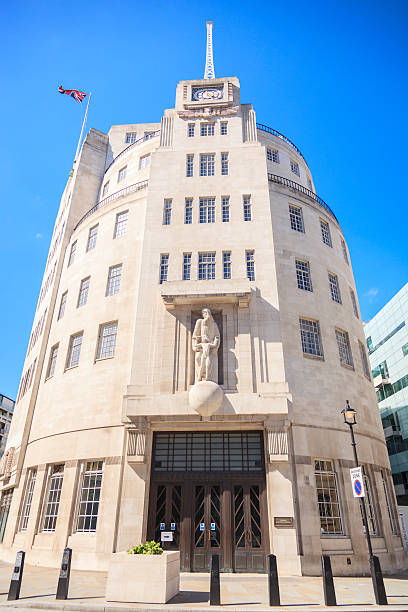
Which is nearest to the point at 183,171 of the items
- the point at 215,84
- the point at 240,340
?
the point at 215,84

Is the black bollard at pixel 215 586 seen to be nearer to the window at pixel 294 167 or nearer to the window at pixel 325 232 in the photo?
the window at pixel 325 232

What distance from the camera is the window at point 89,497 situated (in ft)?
62.2

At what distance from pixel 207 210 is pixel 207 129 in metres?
7.26

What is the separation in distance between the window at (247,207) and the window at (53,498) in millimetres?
17615

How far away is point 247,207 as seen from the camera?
24.8m

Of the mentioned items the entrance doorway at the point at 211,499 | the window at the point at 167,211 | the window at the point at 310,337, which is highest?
the window at the point at 167,211

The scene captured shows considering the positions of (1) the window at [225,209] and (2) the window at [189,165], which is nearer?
(1) the window at [225,209]

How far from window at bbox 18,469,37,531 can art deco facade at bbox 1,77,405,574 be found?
0.11m

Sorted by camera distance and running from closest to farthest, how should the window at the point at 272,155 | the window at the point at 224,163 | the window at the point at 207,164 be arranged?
the window at the point at 224,163, the window at the point at 207,164, the window at the point at 272,155

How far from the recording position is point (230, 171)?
85.4 ft

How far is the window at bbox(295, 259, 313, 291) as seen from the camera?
24094 mm

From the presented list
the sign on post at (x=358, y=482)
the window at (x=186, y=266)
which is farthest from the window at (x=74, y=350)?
the sign on post at (x=358, y=482)

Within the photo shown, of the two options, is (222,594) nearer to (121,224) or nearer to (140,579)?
(140,579)

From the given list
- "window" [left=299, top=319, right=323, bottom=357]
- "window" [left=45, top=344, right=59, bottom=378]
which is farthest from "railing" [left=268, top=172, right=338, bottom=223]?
"window" [left=45, top=344, right=59, bottom=378]
